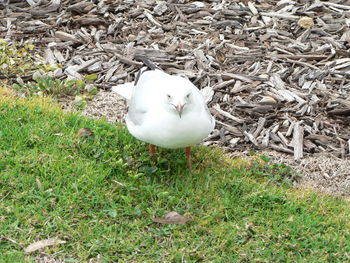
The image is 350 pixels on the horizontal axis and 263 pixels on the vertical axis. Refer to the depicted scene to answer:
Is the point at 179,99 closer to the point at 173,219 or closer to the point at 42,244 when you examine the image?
the point at 173,219

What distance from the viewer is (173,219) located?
474 cm

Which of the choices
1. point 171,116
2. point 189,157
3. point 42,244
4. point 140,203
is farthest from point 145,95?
point 42,244

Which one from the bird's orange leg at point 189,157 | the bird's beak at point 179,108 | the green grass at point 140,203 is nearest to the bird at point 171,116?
the bird's beak at point 179,108

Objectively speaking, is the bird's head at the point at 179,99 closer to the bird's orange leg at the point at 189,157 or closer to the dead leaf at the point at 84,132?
the bird's orange leg at the point at 189,157

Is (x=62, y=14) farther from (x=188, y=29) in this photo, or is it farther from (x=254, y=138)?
(x=254, y=138)

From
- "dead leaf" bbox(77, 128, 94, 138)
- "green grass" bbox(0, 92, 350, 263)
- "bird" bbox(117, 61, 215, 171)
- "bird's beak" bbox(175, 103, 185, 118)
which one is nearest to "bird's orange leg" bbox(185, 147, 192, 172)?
"green grass" bbox(0, 92, 350, 263)

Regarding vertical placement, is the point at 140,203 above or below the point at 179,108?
below

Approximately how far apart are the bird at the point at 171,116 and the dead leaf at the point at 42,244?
1069 millimetres

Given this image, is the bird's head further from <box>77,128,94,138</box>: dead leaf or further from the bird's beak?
<box>77,128,94,138</box>: dead leaf

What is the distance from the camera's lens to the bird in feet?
15.8

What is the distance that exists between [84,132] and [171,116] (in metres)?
1.08

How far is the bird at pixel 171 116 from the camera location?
189 inches

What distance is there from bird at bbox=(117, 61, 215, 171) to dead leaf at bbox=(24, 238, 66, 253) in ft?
3.51

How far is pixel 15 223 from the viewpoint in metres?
4.52
